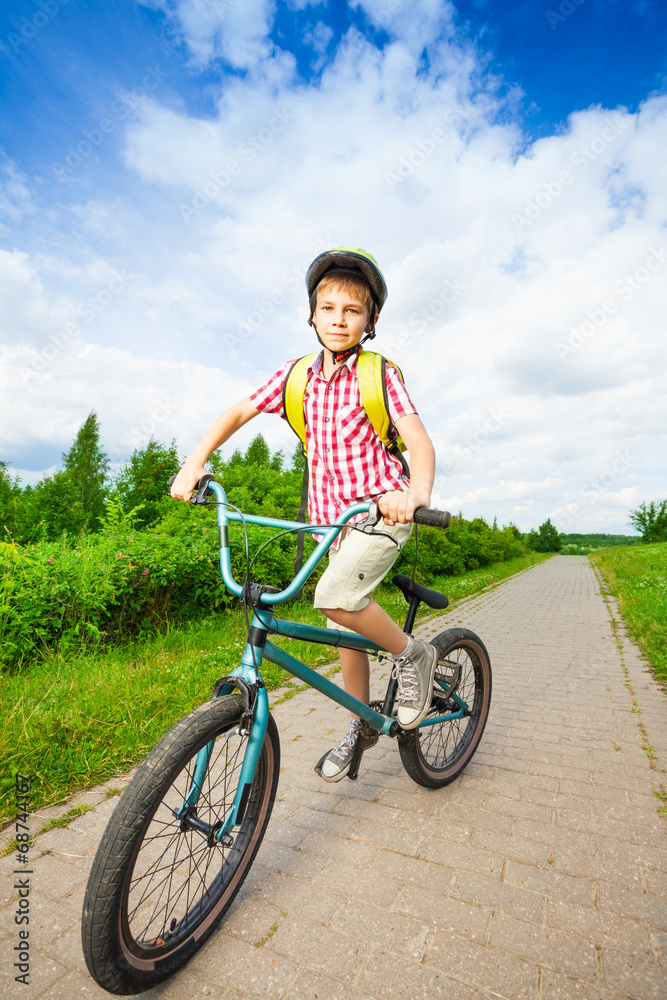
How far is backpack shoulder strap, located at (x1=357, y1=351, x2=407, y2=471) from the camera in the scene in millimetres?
2264

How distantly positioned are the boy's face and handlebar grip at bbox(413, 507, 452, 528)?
3.08 ft

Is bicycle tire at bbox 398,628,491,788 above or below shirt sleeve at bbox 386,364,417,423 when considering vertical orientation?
below

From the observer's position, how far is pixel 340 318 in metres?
2.30

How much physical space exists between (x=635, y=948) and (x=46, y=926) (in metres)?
1.99

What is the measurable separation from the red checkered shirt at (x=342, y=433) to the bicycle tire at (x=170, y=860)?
1.05 metres

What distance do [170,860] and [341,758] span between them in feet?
2.74

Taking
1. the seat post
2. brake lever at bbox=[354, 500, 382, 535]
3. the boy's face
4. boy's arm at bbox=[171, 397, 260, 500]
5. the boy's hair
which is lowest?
the seat post

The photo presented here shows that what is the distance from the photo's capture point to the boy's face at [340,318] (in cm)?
230

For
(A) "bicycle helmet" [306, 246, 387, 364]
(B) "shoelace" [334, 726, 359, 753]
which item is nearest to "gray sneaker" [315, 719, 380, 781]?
(B) "shoelace" [334, 726, 359, 753]

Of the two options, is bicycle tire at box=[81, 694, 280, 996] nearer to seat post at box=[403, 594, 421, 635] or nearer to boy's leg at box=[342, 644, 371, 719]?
boy's leg at box=[342, 644, 371, 719]

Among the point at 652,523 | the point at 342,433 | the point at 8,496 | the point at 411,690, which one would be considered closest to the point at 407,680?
the point at 411,690

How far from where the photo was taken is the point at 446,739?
3064 millimetres

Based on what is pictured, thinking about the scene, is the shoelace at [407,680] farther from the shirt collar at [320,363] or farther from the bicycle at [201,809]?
the shirt collar at [320,363]

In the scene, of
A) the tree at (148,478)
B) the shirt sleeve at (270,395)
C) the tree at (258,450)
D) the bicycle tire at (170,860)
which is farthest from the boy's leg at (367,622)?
the tree at (258,450)
